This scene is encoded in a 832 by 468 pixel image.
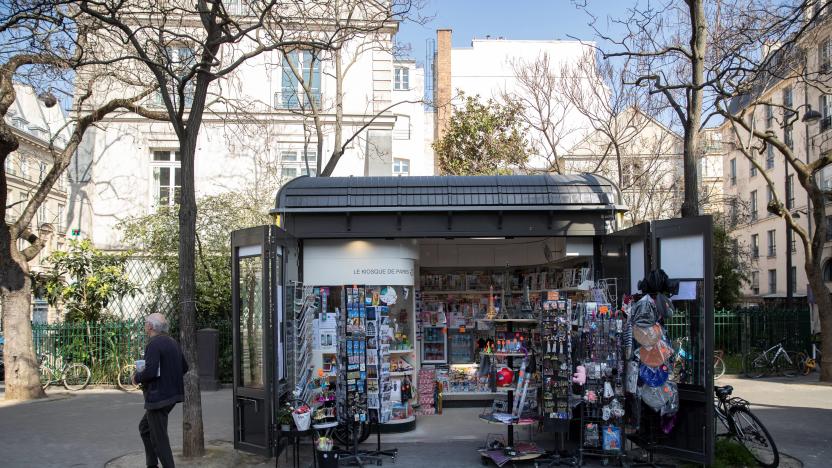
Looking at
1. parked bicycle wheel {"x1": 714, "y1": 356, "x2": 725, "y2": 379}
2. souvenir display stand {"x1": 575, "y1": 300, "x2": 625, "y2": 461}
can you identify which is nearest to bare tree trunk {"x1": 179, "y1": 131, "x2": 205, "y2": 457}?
souvenir display stand {"x1": 575, "y1": 300, "x2": 625, "y2": 461}

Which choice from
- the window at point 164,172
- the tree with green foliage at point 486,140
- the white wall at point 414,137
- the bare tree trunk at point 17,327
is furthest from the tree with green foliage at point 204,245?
the white wall at point 414,137

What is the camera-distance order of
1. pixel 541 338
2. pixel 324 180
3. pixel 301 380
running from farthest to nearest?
pixel 324 180 < pixel 301 380 < pixel 541 338

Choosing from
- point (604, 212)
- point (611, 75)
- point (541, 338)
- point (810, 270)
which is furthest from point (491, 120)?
point (541, 338)

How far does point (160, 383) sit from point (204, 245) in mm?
10782

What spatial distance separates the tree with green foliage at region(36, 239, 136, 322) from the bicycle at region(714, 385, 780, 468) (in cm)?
1344

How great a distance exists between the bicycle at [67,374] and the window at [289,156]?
8091mm

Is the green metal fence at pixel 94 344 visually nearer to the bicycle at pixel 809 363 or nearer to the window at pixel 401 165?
the bicycle at pixel 809 363

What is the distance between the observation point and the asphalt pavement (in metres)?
8.64

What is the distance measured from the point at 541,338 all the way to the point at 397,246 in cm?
Answer: 292

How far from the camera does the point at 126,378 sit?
15906 millimetres

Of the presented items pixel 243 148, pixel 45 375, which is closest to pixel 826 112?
pixel 243 148

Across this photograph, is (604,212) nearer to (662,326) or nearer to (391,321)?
(662,326)

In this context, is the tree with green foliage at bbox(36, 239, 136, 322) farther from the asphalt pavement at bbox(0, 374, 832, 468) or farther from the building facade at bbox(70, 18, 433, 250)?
the building facade at bbox(70, 18, 433, 250)

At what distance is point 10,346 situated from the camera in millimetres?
13547
